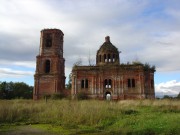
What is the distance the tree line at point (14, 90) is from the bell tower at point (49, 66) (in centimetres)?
1899

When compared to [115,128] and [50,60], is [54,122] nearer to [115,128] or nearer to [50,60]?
[115,128]

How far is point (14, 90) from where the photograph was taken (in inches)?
2359

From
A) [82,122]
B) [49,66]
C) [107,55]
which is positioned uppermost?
[107,55]

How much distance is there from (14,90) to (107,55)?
28.8m

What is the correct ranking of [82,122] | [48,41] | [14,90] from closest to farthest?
[82,122]
[48,41]
[14,90]

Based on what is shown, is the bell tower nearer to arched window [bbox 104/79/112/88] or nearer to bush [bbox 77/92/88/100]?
bush [bbox 77/92/88/100]

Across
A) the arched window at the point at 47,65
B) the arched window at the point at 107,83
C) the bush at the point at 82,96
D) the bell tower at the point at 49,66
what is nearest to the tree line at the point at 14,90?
the arched window at the point at 47,65

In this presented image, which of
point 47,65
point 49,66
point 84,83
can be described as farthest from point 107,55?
point 47,65

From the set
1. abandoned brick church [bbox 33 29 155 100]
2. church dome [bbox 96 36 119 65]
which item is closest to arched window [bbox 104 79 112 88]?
abandoned brick church [bbox 33 29 155 100]

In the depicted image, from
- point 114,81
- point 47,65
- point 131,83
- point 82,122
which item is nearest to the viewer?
point 82,122

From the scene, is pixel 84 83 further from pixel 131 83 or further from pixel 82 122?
pixel 82 122

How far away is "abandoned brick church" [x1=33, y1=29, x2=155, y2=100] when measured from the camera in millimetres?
37438

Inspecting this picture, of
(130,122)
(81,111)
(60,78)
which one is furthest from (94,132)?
(60,78)

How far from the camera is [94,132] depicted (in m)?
9.95
